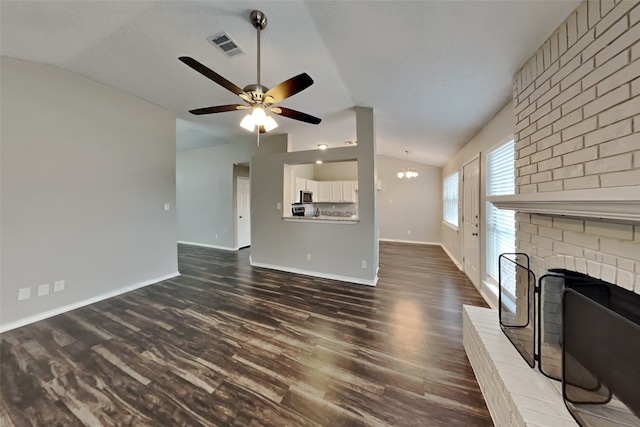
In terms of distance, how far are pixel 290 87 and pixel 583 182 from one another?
2.01m

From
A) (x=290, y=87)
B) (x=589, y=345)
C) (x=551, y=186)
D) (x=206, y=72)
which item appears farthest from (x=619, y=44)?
(x=206, y=72)

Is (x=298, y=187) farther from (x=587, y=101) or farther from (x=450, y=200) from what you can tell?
(x=587, y=101)

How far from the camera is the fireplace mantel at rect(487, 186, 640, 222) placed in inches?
28.2

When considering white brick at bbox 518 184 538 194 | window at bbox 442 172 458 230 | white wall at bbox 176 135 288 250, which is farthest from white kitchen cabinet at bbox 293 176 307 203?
white brick at bbox 518 184 538 194

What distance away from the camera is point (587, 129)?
3.80 ft

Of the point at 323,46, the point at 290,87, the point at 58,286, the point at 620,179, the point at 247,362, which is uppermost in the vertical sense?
the point at 323,46

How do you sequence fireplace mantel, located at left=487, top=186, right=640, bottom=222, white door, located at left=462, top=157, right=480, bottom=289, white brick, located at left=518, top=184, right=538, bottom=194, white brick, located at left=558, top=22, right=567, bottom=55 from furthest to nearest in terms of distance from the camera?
white door, located at left=462, top=157, right=480, bottom=289, white brick, located at left=518, top=184, right=538, bottom=194, white brick, located at left=558, top=22, right=567, bottom=55, fireplace mantel, located at left=487, top=186, right=640, bottom=222

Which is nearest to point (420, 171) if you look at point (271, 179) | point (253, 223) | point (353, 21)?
point (271, 179)

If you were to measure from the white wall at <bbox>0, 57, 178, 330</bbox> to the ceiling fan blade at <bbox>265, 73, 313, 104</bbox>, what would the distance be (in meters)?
2.84

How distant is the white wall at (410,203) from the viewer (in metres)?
6.59

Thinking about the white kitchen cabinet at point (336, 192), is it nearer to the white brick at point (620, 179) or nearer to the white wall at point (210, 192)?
the white wall at point (210, 192)

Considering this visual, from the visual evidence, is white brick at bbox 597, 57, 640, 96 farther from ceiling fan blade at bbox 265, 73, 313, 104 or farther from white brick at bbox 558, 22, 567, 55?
ceiling fan blade at bbox 265, 73, 313, 104

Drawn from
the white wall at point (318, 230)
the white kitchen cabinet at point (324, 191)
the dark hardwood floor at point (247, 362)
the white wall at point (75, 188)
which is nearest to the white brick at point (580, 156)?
the dark hardwood floor at point (247, 362)

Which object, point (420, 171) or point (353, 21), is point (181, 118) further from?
point (420, 171)
